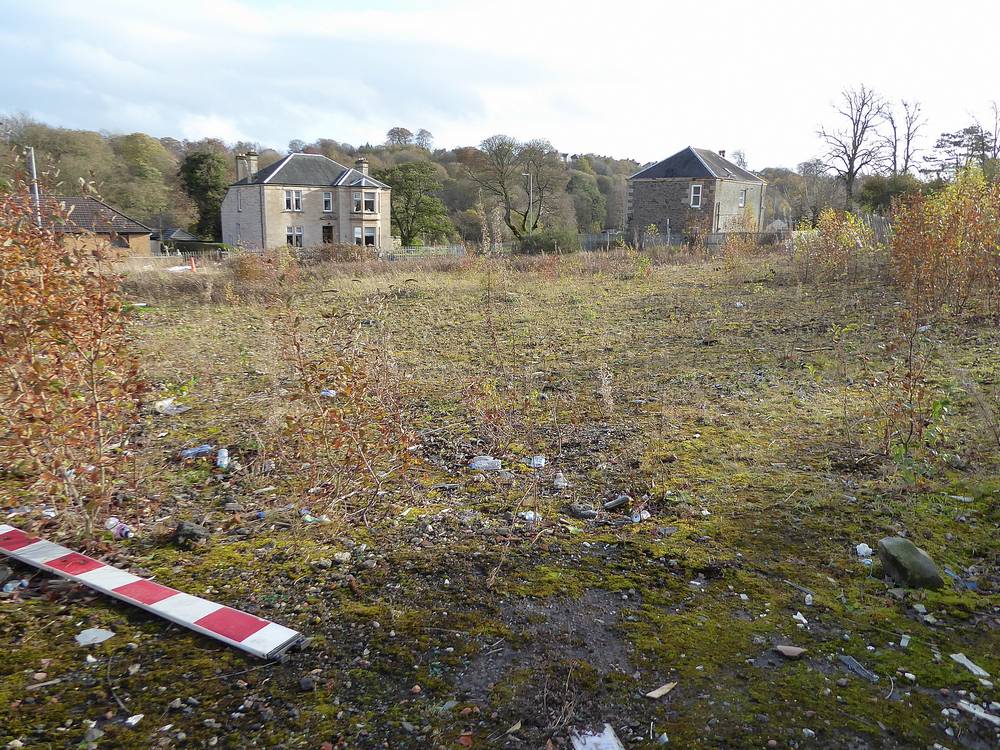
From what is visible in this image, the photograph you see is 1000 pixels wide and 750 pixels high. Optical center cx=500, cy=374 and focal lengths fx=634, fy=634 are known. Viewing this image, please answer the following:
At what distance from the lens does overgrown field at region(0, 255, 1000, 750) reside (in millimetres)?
2346

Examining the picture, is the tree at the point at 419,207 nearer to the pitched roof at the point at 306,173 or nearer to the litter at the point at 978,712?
the pitched roof at the point at 306,173

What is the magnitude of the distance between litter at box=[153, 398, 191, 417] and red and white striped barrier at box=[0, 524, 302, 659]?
2.61 meters

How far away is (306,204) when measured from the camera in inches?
1674

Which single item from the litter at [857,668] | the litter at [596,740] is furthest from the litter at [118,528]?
the litter at [857,668]

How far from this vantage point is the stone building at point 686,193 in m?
35.3

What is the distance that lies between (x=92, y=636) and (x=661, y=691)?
2415 mm

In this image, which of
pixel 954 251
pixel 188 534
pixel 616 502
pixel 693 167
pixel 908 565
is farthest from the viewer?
pixel 693 167

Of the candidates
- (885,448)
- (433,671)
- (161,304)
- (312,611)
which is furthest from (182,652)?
(161,304)

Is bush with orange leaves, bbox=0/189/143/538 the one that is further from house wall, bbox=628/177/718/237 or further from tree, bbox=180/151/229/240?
tree, bbox=180/151/229/240

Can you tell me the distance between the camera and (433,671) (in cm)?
260

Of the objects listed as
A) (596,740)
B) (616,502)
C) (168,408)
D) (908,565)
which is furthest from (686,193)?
(596,740)

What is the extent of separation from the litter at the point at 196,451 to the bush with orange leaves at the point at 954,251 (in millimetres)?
8436

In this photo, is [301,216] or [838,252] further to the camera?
[301,216]

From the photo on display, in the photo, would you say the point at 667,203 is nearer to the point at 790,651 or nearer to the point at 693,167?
the point at 693,167
